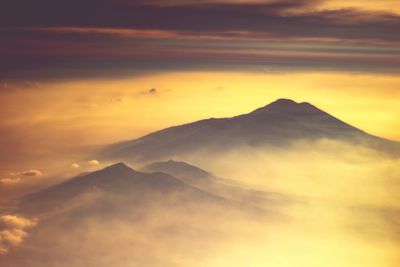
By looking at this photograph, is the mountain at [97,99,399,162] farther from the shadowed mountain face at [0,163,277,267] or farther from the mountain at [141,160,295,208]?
the shadowed mountain face at [0,163,277,267]

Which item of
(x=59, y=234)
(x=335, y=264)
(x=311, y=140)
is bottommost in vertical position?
(x=59, y=234)

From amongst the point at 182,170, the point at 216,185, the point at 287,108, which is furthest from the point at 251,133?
the point at 182,170

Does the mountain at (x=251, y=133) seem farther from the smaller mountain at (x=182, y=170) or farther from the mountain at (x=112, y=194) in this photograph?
the mountain at (x=112, y=194)

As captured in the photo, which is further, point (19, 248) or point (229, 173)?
point (229, 173)

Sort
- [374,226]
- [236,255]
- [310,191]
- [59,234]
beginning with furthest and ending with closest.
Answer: [310,191] → [374,226] → [59,234] → [236,255]

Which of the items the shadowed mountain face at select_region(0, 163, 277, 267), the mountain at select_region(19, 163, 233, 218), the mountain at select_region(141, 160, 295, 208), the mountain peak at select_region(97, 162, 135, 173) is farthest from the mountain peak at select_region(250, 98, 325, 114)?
the mountain peak at select_region(97, 162, 135, 173)

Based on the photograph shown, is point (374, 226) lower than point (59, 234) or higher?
higher

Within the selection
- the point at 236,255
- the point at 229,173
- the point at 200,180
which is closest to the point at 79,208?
the point at 200,180

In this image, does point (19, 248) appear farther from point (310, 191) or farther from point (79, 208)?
point (310, 191)
